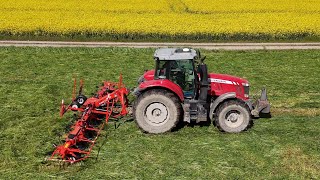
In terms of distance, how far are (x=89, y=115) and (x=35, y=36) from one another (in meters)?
16.7

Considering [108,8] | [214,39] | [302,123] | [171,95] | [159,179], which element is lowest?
[159,179]

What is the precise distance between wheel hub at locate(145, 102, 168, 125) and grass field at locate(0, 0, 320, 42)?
50.8 feet

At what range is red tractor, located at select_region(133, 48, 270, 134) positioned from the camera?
10.5 meters

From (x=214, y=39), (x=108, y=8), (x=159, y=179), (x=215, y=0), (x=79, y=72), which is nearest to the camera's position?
(x=159, y=179)

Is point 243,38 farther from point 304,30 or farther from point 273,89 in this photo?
point 273,89

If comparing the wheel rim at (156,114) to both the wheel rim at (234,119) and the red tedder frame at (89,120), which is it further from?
the wheel rim at (234,119)

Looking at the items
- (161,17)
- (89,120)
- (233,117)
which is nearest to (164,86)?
(233,117)

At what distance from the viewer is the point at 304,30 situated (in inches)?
1025

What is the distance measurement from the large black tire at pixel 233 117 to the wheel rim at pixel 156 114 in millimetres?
1299

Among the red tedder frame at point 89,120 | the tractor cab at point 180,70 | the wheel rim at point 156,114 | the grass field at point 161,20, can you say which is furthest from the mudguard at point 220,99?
the grass field at point 161,20

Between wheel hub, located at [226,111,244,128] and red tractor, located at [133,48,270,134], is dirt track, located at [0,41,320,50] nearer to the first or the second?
red tractor, located at [133,48,270,134]

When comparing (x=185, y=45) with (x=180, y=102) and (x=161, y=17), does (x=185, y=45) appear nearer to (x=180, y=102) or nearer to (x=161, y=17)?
(x=161, y=17)

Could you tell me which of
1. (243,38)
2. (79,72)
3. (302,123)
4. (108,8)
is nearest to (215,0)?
(108,8)

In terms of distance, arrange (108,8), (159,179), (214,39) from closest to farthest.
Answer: (159,179)
(214,39)
(108,8)
